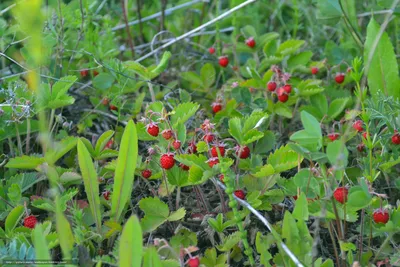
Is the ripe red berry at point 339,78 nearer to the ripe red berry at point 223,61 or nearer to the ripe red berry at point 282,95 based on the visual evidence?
the ripe red berry at point 282,95

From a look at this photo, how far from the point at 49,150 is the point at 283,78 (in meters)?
0.79

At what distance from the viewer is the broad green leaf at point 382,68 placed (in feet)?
6.57

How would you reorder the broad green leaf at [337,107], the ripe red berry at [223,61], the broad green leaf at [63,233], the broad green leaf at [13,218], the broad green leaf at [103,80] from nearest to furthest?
the broad green leaf at [63,233], the broad green leaf at [13,218], the broad green leaf at [337,107], the broad green leaf at [103,80], the ripe red berry at [223,61]

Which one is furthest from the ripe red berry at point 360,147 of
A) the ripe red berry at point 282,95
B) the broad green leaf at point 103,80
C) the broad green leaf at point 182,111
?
the broad green leaf at point 103,80

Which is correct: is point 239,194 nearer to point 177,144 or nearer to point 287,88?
point 177,144

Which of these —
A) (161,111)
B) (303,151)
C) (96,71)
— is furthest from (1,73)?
(303,151)

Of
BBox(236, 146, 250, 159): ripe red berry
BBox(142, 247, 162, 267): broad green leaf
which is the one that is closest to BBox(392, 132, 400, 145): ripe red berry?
BBox(236, 146, 250, 159): ripe red berry

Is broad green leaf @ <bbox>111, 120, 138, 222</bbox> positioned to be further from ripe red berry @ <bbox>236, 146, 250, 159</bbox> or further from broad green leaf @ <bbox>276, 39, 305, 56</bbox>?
broad green leaf @ <bbox>276, 39, 305, 56</bbox>

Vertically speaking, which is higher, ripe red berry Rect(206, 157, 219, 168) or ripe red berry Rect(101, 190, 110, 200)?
ripe red berry Rect(206, 157, 219, 168)

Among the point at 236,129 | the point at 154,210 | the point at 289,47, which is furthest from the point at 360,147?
the point at 154,210

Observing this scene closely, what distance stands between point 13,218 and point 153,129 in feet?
1.40

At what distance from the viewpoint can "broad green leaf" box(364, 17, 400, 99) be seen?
2.00 metres

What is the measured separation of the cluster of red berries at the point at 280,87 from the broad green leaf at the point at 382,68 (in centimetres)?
28

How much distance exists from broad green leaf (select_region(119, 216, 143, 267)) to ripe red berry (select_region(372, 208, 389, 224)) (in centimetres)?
57
